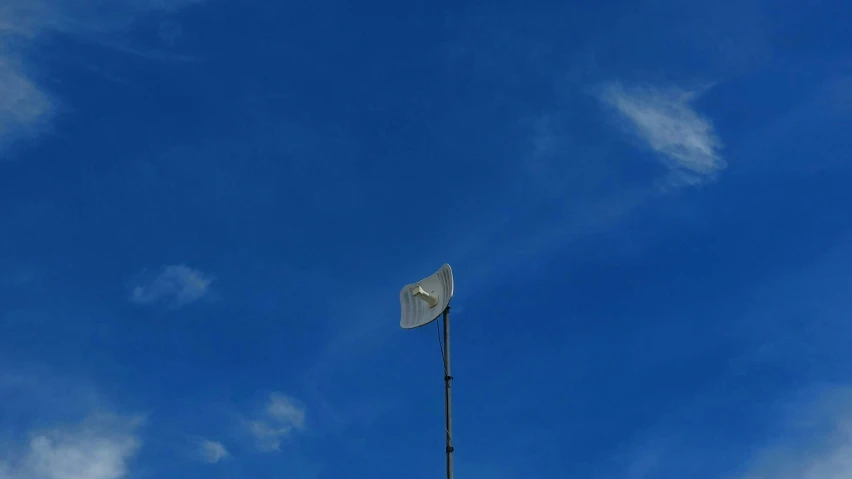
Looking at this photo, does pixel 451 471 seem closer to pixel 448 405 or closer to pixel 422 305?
pixel 448 405

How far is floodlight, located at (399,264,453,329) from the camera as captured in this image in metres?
36.5

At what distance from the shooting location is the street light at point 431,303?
35406 mm

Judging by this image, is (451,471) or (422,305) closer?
(451,471)

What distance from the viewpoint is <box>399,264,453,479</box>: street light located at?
116 ft

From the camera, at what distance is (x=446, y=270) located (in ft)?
120

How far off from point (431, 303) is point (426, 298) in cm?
23

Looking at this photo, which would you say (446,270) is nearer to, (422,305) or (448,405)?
(422,305)

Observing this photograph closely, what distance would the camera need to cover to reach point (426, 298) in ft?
120

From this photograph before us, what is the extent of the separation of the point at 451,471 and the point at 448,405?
2219mm

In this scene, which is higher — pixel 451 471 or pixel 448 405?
pixel 448 405

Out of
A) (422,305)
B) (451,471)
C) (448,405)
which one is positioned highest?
(422,305)

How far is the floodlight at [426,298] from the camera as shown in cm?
3650

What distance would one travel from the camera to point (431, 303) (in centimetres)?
3675

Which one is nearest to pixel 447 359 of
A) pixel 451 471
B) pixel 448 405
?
pixel 448 405
